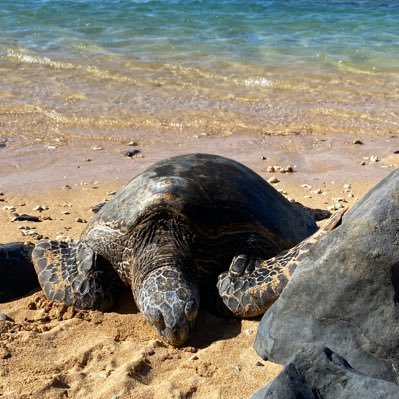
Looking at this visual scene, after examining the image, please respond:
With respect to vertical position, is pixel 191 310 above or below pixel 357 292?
below

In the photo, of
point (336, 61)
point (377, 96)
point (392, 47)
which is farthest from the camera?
point (392, 47)

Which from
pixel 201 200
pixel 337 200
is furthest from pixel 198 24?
pixel 201 200

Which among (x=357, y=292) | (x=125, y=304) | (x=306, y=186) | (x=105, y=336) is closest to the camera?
(x=357, y=292)

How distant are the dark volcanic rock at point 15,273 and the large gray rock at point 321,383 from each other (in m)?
2.70

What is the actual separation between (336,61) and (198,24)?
4529mm

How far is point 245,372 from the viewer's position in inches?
153

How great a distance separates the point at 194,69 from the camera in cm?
1253

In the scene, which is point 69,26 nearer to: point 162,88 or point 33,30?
point 33,30

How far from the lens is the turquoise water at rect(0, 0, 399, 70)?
13703mm

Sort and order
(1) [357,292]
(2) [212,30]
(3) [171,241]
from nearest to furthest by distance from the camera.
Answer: (1) [357,292] → (3) [171,241] → (2) [212,30]

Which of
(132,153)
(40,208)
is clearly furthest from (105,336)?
(132,153)

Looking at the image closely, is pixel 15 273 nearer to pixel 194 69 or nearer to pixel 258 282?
pixel 258 282

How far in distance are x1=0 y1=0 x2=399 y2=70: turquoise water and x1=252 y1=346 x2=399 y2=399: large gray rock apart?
1050 cm

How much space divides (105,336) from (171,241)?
0.81 metres
